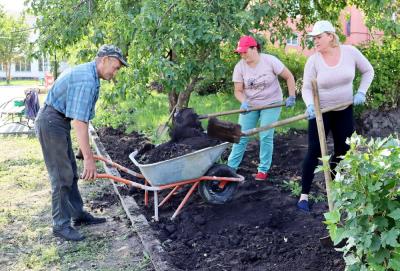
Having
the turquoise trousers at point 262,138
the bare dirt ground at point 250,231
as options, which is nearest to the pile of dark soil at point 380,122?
the bare dirt ground at point 250,231

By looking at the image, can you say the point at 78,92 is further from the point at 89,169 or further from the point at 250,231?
the point at 250,231

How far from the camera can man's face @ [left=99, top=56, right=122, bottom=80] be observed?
4.78m

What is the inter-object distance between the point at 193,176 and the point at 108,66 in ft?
4.34

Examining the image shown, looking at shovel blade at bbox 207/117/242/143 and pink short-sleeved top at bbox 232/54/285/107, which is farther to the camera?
pink short-sleeved top at bbox 232/54/285/107

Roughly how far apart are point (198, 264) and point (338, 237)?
65.3 inches

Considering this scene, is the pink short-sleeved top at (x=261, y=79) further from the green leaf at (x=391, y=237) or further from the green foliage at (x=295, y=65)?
the green foliage at (x=295, y=65)

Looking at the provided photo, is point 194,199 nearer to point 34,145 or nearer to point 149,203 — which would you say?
point 149,203

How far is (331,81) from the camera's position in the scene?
4938 mm

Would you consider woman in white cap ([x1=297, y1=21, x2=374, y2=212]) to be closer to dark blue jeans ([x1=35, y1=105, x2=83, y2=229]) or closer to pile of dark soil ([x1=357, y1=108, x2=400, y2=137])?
dark blue jeans ([x1=35, y1=105, x2=83, y2=229])

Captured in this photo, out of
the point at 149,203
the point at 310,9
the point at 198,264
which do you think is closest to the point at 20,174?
the point at 149,203

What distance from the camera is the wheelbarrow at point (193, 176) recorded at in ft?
16.5

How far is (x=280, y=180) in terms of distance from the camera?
20.8ft

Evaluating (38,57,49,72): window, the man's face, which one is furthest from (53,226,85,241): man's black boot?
(38,57,49,72): window

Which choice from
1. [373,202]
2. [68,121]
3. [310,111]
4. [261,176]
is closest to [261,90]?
[261,176]
